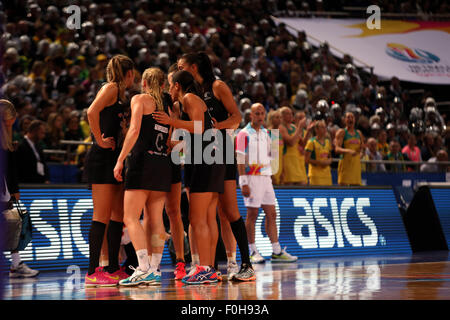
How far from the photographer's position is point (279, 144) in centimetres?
1017

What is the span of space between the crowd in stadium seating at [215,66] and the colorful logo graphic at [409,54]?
4.74 feet

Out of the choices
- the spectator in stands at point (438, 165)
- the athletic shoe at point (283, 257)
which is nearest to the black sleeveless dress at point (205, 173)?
the athletic shoe at point (283, 257)

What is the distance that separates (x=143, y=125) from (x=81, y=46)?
9750 mm

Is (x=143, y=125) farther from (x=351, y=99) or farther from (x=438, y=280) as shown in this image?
(x=351, y=99)

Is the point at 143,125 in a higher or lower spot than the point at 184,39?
lower

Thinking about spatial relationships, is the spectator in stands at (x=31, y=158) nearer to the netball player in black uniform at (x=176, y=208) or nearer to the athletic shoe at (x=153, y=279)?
the netball player in black uniform at (x=176, y=208)

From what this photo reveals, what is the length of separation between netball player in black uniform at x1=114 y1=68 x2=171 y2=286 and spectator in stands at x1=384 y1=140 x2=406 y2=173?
8.78 m

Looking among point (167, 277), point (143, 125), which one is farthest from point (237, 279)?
point (143, 125)

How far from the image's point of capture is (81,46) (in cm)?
1470

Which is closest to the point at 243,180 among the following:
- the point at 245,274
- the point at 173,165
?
the point at 173,165

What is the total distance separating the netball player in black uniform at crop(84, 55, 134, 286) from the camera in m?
5.70

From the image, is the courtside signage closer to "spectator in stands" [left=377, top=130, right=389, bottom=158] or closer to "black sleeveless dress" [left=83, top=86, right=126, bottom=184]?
"spectator in stands" [left=377, top=130, right=389, bottom=158]

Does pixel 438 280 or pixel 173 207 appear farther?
pixel 173 207

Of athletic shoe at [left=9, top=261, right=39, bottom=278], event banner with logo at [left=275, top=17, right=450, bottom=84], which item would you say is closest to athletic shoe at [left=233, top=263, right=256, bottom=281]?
athletic shoe at [left=9, top=261, right=39, bottom=278]
